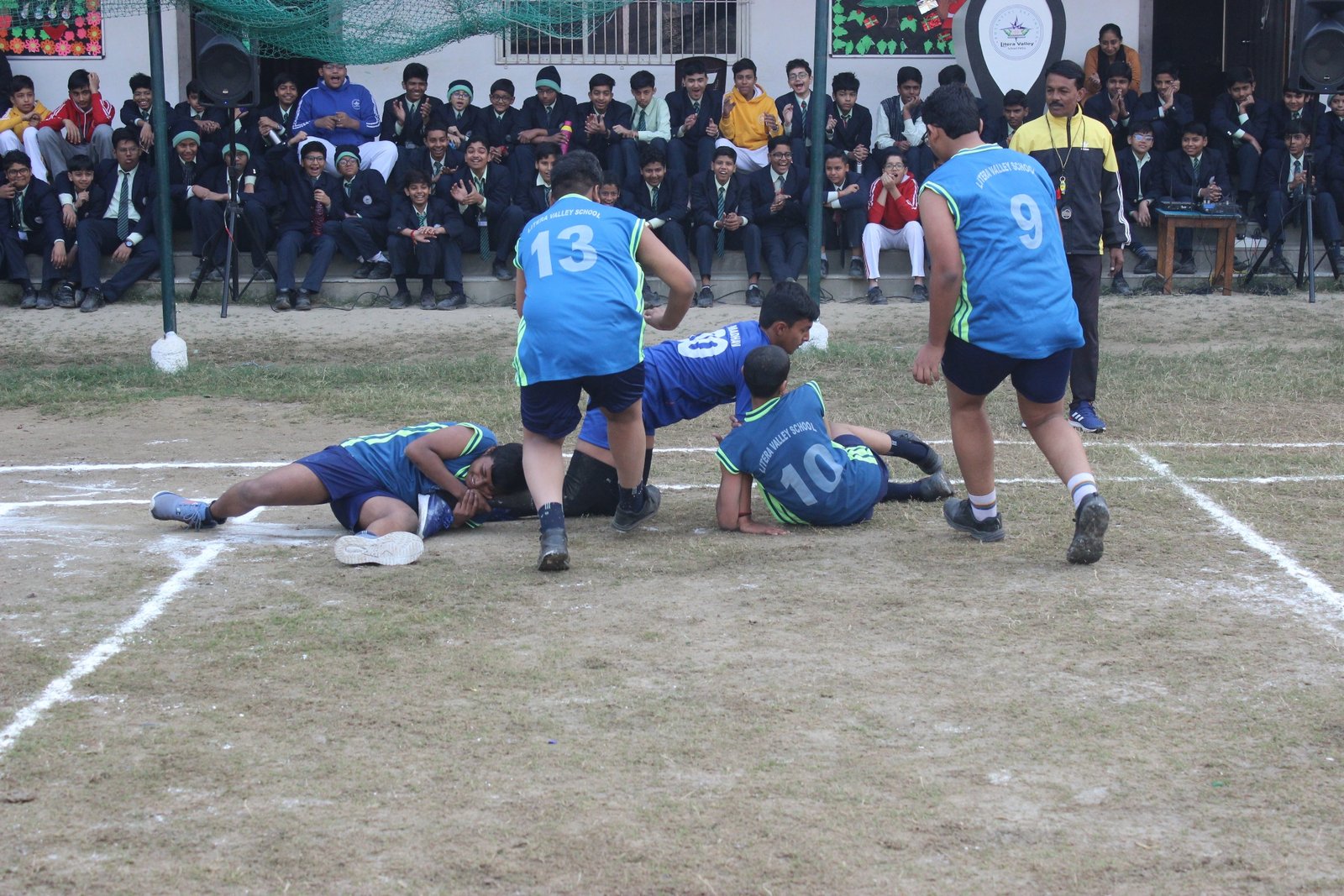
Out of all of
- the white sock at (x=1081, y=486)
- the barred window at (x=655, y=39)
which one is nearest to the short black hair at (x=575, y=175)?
the white sock at (x=1081, y=486)

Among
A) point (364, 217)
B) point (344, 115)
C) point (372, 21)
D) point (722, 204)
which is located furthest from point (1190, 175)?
point (344, 115)

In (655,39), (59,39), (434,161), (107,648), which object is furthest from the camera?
(655,39)

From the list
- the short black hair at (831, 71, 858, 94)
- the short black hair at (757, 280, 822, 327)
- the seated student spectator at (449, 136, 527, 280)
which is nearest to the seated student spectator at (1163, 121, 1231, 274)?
the short black hair at (831, 71, 858, 94)

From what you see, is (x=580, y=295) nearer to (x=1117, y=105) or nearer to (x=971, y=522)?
(x=971, y=522)

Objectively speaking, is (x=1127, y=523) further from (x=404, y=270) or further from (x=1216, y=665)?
(x=404, y=270)

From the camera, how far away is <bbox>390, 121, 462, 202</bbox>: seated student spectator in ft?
42.9

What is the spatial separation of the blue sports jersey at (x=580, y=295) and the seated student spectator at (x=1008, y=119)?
854 cm

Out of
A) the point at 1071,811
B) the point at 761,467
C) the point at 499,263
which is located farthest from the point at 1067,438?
the point at 499,263

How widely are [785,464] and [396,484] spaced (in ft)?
5.25

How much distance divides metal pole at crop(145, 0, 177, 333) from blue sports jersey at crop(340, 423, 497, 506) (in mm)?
4860

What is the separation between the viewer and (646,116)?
45.0 ft

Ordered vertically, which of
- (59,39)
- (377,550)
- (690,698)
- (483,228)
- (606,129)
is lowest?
(690,698)

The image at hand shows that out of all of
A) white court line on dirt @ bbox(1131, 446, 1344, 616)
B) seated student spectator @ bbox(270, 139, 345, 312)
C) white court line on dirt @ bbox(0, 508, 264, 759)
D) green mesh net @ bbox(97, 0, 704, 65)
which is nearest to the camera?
white court line on dirt @ bbox(0, 508, 264, 759)

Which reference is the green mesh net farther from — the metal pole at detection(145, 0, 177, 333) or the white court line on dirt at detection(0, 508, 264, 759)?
the white court line on dirt at detection(0, 508, 264, 759)
